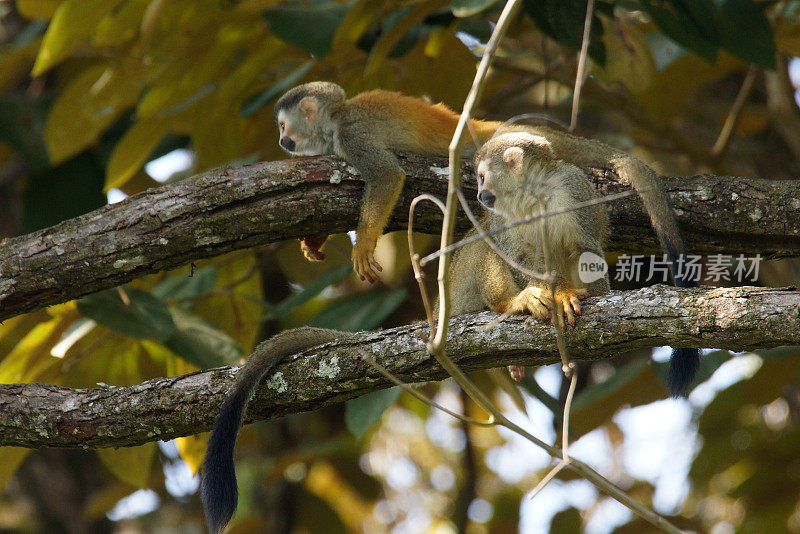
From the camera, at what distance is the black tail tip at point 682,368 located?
3447 millimetres

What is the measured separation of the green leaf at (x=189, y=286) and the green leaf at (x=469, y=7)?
2.49 metres

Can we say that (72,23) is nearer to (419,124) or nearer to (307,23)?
(307,23)

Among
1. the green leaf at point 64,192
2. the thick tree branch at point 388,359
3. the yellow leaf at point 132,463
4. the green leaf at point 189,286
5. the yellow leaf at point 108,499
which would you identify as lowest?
the thick tree branch at point 388,359

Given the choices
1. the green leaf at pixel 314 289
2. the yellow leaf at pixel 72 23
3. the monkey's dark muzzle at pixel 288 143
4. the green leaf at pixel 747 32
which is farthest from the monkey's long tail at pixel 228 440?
the green leaf at pixel 747 32

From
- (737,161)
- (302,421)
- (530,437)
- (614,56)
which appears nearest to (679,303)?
(530,437)

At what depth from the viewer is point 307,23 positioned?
16.0 feet

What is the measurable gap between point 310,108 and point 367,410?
1.94 meters

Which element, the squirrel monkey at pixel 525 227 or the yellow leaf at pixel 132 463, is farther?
the yellow leaf at pixel 132 463

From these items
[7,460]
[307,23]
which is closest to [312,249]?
[307,23]

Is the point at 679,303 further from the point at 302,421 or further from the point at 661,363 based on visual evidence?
the point at 302,421

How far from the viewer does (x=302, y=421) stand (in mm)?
8789

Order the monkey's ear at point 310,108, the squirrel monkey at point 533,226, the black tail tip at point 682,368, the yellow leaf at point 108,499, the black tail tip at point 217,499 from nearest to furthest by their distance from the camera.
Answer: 1. the black tail tip at point 682,368
2. the black tail tip at point 217,499
3. the squirrel monkey at point 533,226
4. the monkey's ear at point 310,108
5. the yellow leaf at point 108,499

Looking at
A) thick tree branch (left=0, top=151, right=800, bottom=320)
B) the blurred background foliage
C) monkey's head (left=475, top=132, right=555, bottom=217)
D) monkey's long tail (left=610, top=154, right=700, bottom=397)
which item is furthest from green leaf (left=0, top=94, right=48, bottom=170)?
monkey's long tail (left=610, top=154, right=700, bottom=397)

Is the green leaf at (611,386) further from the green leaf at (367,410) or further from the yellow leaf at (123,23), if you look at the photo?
the yellow leaf at (123,23)
